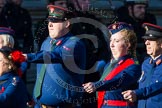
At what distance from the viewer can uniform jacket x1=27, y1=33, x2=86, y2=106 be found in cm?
757

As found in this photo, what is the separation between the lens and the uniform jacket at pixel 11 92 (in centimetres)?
738

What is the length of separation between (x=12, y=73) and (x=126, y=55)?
3.88 ft

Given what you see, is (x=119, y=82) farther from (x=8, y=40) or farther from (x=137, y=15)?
(x=137, y=15)

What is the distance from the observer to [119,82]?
23.1 ft

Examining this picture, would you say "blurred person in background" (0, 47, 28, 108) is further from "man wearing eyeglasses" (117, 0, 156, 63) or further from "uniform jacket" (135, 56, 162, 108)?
"man wearing eyeglasses" (117, 0, 156, 63)

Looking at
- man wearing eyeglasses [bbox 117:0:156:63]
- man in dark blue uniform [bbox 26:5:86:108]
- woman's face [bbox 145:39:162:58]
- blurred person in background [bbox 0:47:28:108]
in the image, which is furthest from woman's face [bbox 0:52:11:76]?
man wearing eyeglasses [bbox 117:0:156:63]

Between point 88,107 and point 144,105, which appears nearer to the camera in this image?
point 144,105

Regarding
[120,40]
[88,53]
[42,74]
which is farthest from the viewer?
[88,53]

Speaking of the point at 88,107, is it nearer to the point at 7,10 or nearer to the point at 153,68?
the point at 7,10

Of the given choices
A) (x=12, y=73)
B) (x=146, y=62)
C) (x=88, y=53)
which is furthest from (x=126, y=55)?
(x=88, y=53)

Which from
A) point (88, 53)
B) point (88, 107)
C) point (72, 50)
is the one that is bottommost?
point (88, 107)

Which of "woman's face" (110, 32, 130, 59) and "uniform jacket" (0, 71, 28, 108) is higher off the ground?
"woman's face" (110, 32, 130, 59)

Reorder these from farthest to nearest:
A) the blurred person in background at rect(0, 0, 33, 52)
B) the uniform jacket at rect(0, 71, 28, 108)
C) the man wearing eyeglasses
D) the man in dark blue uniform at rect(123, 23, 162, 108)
A: the man wearing eyeglasses, the blurred person in background at rect(0, 0, 33, 52), the man in dark blue uniform at rect(123, 23, 162, 108), the uniform jacket at rect(0, 71, 28, 108)

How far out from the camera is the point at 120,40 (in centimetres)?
728
